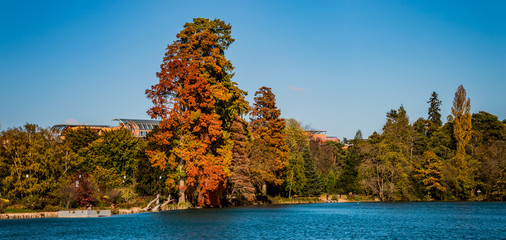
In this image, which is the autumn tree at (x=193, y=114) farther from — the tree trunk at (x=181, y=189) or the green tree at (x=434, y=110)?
the green tree at (x=434, y=110)

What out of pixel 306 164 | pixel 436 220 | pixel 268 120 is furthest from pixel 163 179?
pixel 306 164

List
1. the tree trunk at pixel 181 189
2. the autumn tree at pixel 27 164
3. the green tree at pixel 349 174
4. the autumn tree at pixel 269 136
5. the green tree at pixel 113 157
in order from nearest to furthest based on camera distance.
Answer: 1. the autumn tree at pixel 27 164
2. the tree trunk at pixel 181 189
3. the green tree at pixel 113 157
4. the autumn tree at pixel 269 136
5. the green tree at pixel 349 174

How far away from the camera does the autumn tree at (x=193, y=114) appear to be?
4484cm

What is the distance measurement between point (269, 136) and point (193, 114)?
2341cm

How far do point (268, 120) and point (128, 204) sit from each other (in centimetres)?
2665

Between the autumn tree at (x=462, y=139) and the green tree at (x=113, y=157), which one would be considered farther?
the autumn tree at (x=462, y=139)

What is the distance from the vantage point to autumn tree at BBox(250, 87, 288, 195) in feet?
208

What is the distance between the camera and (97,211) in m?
39.7

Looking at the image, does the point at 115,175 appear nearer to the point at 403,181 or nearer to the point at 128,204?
the point at 128,204

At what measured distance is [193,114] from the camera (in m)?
44.6

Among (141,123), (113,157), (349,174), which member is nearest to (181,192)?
(113,157)

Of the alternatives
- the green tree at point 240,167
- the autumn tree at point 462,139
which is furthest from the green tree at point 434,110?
the green tree at point 240,167

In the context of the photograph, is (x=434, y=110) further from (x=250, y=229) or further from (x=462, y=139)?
(x=250, y=229)

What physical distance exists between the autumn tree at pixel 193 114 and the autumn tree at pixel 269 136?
14.3m
